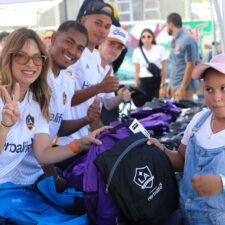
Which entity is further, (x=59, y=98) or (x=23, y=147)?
(x=59, y=98)

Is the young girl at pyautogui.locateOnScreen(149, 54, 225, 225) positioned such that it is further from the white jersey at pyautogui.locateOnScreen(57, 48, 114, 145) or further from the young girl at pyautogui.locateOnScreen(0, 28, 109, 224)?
the white jersey at pyautogui.locateOnScreen(57, 48, 114, 145)

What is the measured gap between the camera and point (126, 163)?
1.80 m

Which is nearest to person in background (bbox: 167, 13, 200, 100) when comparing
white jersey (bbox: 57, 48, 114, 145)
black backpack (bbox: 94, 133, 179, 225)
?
white jersey (bbox: 57, 48, 114, 145)

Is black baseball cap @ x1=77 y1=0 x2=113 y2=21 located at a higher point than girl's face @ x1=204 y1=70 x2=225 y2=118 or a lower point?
higher

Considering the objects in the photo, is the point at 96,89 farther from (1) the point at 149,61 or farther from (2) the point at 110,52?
(1) the point at 149,61

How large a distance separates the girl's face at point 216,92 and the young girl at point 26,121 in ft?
1.64

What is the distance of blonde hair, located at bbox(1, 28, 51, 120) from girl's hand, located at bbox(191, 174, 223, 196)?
0.91 meters

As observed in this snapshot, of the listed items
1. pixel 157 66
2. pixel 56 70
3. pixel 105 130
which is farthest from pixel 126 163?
pixel 157 66

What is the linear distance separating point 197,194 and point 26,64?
0.96 meters

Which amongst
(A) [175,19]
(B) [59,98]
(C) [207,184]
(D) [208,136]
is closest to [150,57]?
(A) [175,19]

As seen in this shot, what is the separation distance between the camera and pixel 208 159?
1730mm

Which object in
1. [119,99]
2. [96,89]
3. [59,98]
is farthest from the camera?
[119,99]

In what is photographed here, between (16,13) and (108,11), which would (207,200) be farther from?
A: (16,13)

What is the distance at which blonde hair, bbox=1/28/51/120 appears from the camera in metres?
2.07
